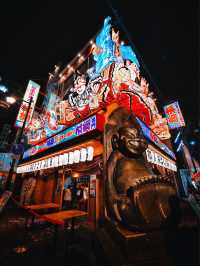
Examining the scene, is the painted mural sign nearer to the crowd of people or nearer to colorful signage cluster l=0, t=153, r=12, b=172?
the crowd of people

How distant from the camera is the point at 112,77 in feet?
20.2

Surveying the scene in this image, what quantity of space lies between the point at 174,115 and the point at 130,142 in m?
13.4

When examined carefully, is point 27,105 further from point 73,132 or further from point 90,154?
point 90,154

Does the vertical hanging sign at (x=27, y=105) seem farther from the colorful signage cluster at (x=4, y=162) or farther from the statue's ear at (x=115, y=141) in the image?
the colorful signage cluster at (x=4, y=162)

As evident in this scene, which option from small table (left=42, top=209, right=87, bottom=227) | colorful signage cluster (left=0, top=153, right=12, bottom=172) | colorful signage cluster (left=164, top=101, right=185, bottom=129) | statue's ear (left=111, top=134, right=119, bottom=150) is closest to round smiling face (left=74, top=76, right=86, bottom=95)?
statue's ear (left=111, top=134, right=119, bottom=150)

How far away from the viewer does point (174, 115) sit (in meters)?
14.6

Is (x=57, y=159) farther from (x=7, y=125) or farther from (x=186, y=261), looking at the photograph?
(x=7, y=125)

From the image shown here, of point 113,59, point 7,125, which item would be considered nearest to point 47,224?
point 113,59

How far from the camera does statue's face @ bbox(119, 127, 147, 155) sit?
373 centimetres

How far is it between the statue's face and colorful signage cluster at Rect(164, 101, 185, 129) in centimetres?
1233

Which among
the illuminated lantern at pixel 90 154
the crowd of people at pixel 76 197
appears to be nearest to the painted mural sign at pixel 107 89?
the illuminated lantern at pixel 90 154

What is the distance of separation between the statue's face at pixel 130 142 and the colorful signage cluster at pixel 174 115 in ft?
40.5

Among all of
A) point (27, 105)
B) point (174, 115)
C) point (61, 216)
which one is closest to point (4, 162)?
point (27, 105)

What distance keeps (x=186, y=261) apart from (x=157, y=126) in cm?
962
